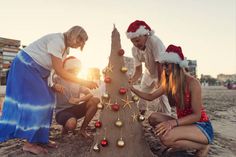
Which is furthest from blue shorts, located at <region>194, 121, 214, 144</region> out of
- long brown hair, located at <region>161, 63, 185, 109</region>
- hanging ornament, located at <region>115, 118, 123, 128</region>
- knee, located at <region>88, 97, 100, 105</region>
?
knee, located at <region>88, 97, 100, 105</region>

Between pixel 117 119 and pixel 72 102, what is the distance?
1113mm

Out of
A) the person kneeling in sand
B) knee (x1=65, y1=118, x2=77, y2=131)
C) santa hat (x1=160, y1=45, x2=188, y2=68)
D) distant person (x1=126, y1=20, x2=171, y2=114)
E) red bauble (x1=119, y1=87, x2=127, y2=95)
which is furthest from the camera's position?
distant person (x1=126, y1=20, x2=171, y2=114)

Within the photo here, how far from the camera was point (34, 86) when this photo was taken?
3.60m

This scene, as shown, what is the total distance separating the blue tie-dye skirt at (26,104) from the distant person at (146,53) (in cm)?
126

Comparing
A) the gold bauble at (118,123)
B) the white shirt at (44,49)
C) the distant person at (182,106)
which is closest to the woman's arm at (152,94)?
the distant person at (182,106)

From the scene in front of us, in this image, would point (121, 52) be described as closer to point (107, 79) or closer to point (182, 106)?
point (107, 79)

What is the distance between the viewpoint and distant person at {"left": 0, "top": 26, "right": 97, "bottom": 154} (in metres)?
3.55

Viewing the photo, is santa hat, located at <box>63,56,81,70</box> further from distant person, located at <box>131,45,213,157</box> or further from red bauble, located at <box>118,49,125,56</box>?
distant person, located at <box>131,45,213,157</box>

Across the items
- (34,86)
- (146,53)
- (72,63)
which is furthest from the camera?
(146,53)

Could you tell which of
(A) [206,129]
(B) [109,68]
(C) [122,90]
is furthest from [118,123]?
(A) [206,129]

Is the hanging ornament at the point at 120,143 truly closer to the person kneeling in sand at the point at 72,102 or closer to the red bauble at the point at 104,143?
the red bauble at the point at 104,143

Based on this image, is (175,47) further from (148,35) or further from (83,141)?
(83,141)

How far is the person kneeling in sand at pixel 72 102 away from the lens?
13.6ft

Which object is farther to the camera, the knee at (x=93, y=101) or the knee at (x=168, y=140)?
the knee at (x=93, y=101)
